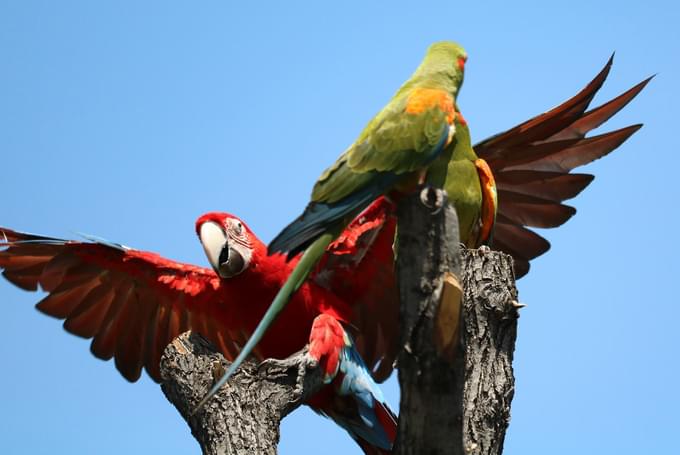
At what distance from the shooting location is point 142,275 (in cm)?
581

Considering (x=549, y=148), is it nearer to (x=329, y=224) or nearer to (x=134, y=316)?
(x=329, y=224)

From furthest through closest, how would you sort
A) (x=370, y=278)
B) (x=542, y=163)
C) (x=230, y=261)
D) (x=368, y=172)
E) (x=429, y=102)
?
(x=542, y=163) < (x=370, y=278) < (x=230, y=261) < (x=429, y=102) < (x=368, y=172)

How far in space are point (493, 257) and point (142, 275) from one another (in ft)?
8.46

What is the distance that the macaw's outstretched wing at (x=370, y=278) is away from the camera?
208 inches

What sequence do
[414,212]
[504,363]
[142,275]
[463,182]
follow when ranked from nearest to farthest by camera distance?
[414,212], [504,363], [463,182], [142,275]

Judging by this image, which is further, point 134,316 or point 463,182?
point 134,316

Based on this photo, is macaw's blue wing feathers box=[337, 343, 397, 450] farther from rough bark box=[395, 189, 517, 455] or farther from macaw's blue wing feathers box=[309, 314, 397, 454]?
rough bark box=[395, 189, 517, 455]

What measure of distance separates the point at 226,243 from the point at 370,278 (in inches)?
34.1

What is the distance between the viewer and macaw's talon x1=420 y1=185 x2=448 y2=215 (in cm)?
344

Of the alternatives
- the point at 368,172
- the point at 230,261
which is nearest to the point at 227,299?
the point at 230,261

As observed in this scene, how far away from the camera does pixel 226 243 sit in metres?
5.20

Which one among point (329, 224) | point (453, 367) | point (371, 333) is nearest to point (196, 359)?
point (329, 224)

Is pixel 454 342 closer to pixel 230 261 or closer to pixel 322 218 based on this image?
pixel 322 218

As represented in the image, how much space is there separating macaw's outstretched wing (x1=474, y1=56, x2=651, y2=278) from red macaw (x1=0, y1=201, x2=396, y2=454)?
89 cm
